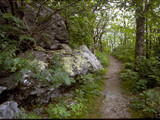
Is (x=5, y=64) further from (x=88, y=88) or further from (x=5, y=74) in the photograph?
(x=88, y=88)

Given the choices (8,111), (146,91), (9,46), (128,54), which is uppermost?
(9,46)

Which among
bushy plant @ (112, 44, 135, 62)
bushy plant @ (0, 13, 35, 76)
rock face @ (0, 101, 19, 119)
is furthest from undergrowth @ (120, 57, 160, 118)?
bushy plant @ (0, 13, 35, 76)

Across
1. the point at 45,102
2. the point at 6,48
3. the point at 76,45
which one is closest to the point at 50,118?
the point at 45,102

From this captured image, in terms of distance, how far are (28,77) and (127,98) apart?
485 centimetres

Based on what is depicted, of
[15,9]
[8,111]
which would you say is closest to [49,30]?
[15,9]

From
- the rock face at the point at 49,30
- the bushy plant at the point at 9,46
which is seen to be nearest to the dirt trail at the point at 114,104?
the bushy plant at the point at 9,46

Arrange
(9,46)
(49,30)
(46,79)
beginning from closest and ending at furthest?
(46,79) → (9,46) → (49,30)

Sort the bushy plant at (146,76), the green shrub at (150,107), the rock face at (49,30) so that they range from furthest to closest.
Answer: the rock face at (49,30), the bushy plant at (146,76), the green shrub at (150,107)

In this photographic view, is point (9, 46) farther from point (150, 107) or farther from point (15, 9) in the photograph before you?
point (150, 107)

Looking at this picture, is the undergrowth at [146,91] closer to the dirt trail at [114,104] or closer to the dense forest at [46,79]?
the dense forest at [46,79]

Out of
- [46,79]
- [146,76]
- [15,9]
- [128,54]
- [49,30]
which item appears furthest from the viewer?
[128,54]

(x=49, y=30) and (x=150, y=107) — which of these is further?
(x=49, y=30)

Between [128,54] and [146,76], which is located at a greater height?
[128,54]

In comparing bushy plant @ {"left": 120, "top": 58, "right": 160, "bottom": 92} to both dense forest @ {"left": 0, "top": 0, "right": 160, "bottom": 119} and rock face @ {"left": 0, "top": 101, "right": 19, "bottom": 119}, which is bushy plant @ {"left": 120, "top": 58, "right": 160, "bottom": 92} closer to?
dense forest @ {"left": 0, "top": 0, "right": 160, "bottom": 119}
